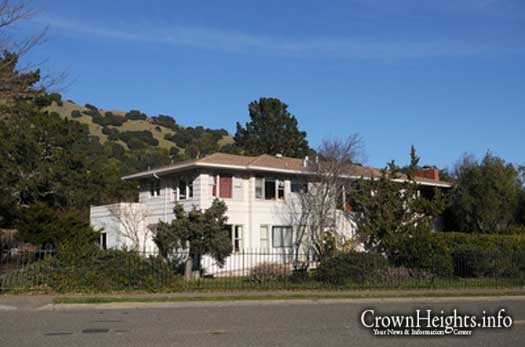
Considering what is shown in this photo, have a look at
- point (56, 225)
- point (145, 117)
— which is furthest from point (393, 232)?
point (145, 117)

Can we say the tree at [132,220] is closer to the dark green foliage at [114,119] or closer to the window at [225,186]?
the window at [225,186]

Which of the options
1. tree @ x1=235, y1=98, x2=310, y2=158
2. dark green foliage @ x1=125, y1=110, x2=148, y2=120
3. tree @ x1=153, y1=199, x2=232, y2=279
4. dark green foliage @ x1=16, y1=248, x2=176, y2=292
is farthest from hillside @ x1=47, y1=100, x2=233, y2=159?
dark green foliage @ x1=16, y1=248, x2=176, y2=292

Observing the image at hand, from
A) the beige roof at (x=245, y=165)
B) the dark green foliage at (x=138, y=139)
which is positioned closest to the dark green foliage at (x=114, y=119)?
the dark green foliage at (x=138, y=139)

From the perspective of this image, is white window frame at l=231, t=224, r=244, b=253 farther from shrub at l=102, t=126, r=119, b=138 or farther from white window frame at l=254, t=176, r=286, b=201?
shrub at l=102, t=126, r=119, b=138

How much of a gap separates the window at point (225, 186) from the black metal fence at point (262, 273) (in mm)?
4496

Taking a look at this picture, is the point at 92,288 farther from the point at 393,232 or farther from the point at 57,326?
the point at 393,232

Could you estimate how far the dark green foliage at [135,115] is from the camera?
123512 mm

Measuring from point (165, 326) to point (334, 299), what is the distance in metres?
7.91

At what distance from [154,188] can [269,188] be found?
22.8 ft

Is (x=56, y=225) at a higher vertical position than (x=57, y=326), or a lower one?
higher

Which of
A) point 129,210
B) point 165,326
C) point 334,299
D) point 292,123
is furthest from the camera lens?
point 292,123

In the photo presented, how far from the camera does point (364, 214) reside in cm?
3316

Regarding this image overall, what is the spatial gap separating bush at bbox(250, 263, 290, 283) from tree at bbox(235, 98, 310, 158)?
4253cm

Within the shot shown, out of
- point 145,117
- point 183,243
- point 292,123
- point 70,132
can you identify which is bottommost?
point 183,243
